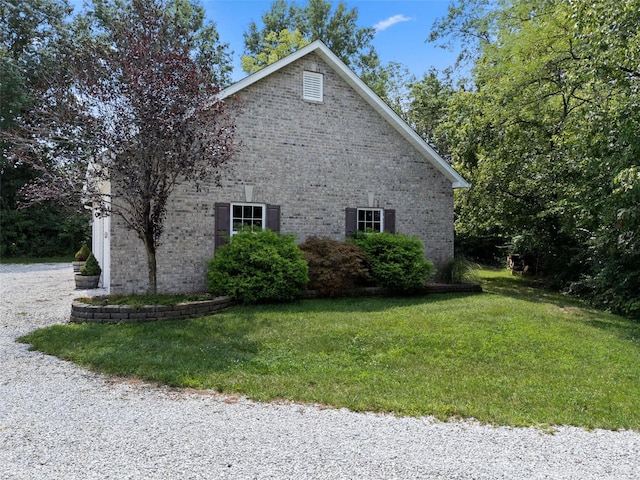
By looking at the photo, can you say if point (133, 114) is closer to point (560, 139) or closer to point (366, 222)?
point (366, 222)

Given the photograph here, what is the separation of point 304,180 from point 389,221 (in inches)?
118

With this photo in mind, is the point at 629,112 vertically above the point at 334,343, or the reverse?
the point at 629,112

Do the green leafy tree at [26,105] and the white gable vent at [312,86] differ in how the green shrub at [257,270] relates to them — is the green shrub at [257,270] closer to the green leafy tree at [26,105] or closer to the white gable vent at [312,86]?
the white gable vent at [312,86]

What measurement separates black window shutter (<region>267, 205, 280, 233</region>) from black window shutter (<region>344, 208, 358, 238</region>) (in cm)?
215

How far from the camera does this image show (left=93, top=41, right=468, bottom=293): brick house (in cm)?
Answer: 1130

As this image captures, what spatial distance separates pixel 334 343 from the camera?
7.14m

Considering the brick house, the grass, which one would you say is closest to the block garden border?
the grass

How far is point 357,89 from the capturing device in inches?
530

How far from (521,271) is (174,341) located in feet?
59.8

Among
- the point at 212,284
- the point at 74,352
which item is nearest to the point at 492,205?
the point at 212,284

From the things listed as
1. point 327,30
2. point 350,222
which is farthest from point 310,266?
→ point 327,30

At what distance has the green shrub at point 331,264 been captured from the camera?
11.3 meters

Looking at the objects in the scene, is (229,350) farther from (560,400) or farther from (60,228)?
(60,228)

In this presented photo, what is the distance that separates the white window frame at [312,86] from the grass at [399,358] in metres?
6.16
